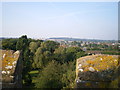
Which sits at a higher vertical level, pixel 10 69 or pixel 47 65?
pixel 10 69

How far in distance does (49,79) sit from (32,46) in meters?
18.8

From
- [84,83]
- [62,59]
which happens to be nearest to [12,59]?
[84,83]

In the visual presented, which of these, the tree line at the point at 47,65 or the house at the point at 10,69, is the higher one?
the house at the point at 10,69

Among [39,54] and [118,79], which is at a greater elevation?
[118,79]

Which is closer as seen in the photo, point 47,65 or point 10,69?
point 10,69

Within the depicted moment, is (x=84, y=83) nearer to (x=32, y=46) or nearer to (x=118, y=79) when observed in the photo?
(x=118, y=79)

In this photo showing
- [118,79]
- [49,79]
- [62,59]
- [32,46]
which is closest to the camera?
[118,79]

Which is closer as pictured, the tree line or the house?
the house

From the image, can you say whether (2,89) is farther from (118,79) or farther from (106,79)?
(118,79)

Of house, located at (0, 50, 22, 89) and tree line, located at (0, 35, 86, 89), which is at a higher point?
house, located at (0, 50, 22, 89)

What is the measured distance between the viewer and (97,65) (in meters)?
2.16

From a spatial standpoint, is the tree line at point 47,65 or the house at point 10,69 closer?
the house at point 10,69

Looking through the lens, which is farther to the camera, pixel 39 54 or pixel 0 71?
pixel 39 54

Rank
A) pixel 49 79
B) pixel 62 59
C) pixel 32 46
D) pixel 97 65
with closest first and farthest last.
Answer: pixel 97 65 < pixel 49 79 < pixel 62 59 < pixel 32 46
